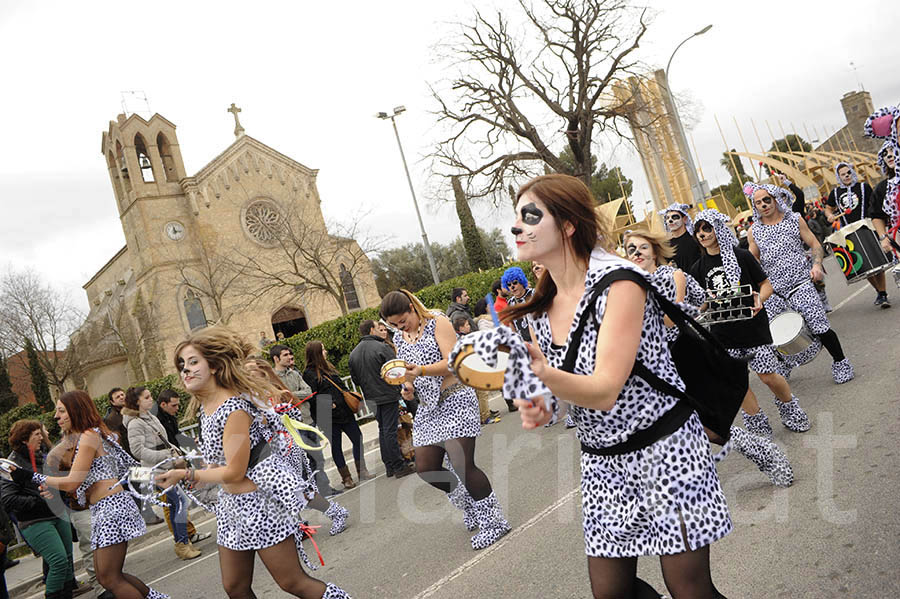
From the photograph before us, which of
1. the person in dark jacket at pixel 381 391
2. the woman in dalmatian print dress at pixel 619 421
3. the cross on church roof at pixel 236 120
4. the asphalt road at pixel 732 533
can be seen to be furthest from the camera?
the cross on church roof at pixel 236 120

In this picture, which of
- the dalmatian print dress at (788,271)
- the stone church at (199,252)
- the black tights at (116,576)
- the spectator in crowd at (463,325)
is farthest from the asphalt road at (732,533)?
the stone church at (199,252)

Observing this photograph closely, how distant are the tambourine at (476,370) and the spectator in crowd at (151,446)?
6.66 m

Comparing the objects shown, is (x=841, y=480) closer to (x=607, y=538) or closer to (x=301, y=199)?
(x=607, y=538)

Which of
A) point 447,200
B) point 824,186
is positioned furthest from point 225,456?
point 824,186

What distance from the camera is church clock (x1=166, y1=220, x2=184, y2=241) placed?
38.4 m

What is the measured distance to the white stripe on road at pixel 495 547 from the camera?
469 cm

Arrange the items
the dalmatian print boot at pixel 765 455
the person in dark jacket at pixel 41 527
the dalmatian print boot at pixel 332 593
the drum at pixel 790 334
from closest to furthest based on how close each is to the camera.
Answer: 1. the dalmatian print boot at pixel 332 593
2. the dalmatian print boot at pixel 765 455
3. the drum at pixel 790 334
4. the person in dark jacket at pixel 41 527

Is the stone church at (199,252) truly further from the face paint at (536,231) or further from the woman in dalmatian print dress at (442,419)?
the face paint at (536,231)

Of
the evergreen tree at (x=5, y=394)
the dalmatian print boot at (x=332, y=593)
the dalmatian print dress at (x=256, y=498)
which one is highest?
the evergreen tree at (x=5, y=394)

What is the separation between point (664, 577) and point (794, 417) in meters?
4.16

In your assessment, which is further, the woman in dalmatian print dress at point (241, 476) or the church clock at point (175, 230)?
the church clock at point (175, 230)

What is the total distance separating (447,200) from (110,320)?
23.0 m

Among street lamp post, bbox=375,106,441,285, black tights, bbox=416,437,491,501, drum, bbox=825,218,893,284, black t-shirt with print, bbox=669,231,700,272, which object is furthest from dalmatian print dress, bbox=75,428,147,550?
street lamp post, bbox=375,106,441,285

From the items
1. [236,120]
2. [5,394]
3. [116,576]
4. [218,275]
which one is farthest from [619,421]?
[236,120]
